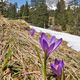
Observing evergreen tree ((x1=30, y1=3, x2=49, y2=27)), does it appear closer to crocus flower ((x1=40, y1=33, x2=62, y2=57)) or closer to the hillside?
the hillside

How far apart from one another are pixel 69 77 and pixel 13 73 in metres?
0.24

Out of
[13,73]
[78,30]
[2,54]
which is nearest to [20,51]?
[2,54]

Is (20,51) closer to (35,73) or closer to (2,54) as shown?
(2,54)

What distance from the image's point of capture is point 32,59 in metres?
1.42

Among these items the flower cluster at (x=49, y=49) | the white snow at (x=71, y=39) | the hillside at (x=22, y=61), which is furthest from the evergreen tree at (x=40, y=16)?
the flower cluster at (x=49, y=49)

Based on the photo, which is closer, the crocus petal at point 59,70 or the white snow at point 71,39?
the crocus petal at point 59,70

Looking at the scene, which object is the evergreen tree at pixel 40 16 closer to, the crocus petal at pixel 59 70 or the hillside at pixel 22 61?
the hillside at pixel 22 61

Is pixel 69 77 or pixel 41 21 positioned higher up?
pixel 69 77

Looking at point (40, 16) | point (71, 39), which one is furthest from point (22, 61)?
point (40, 16)

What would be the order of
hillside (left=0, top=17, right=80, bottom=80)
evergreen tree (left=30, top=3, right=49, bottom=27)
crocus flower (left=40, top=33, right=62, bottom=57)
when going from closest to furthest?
crocus flower (left=40, top=33, right=62, bottom=57)
hillside (left=0, top=17, right=80, bottom=80)
evergreen tree (left=30, top=3, right=49, bottom=27)

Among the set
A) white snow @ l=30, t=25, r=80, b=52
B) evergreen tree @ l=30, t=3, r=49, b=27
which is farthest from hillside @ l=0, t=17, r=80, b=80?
evergreen tree @ l=30, t=3, r=49, b=27

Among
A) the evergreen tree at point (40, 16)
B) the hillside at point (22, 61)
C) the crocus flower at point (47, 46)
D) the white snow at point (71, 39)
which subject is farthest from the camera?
the evergreen tree at point (40, 16)

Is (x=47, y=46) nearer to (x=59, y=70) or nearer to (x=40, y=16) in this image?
(x=59, y=70)

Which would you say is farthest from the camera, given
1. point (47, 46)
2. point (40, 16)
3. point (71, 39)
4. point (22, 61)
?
point (40, 16)
